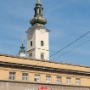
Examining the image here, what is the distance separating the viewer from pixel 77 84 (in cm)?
3544

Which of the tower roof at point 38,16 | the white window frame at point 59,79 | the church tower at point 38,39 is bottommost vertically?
the white window frame at point 59,79

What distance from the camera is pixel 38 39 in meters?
69.2

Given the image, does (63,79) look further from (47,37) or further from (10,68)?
(47,37)

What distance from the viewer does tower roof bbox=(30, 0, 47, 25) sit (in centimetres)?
7144

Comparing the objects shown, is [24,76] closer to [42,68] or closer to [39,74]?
[39,74]

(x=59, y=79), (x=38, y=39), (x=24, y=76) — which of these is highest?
(x=38, y=39)

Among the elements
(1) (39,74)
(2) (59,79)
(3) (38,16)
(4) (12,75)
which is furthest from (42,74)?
(3) (38,16)

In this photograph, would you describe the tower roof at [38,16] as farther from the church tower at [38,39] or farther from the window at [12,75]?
the window at [12,75]

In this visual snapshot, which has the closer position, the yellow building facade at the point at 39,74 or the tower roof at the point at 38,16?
the yellow building facade at the point at 39,74

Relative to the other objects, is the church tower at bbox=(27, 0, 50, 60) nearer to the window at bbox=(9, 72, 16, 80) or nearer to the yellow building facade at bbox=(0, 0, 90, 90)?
the yellow building facade at bbox=(0, 0, 90, 90)

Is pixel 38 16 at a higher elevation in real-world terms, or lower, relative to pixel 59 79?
higher

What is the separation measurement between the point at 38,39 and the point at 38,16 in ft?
25.1

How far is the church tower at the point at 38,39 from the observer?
68250 mm

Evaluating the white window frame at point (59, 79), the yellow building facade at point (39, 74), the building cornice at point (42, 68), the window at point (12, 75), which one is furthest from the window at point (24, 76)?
the white window frame at point (59, 79)
